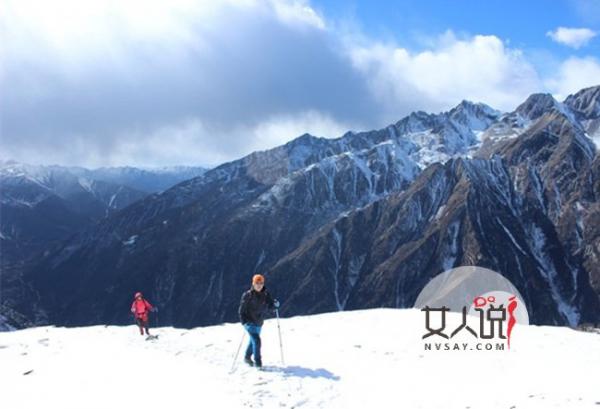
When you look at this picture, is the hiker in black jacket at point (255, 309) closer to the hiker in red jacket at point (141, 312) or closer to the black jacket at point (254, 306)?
the black jacket at point (254, 306)

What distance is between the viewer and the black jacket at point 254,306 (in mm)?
20859

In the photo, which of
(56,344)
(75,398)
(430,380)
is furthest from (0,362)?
(430,380)

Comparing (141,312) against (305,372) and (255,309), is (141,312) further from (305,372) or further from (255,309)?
(305,372)

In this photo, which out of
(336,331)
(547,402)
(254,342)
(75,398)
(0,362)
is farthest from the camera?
(336,331)

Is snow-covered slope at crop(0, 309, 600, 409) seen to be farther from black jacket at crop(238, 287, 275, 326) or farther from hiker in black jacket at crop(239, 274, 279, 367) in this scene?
black jacket at crop(238, 287, 275, 326)

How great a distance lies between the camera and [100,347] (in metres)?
26.2

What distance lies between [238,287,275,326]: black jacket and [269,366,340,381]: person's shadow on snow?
2140 millimetres

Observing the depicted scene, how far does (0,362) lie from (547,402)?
2227 cm

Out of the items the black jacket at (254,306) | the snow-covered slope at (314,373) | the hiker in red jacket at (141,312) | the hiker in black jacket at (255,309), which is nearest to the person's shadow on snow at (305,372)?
the snow-covered slope at (314,373)

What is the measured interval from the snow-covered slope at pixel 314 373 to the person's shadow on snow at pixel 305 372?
0.04m

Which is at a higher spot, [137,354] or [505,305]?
[505,305]

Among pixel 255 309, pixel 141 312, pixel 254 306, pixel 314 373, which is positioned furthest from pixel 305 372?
pixel 141 312

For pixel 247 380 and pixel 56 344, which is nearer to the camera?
pixel 247 380

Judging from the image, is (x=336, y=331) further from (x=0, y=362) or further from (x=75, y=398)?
(x=0, y=362)
